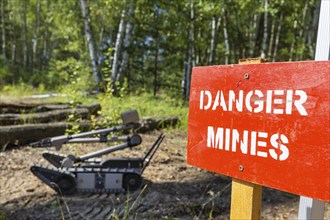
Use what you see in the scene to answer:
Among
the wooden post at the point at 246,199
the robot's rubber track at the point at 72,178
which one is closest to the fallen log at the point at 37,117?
the robot's rubber track at the point at 72,178

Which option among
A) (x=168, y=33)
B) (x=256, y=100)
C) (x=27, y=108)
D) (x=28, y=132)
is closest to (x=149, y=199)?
(x=256, y=100)

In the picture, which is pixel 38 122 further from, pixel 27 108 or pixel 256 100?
pixel 256 100

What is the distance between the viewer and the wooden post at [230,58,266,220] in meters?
1.51

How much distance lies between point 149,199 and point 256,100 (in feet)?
8.56

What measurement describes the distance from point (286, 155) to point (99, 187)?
3.02 meters

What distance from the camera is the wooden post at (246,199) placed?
1.51 metres

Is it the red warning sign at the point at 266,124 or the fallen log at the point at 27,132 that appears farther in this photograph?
the fallen log at the point at 27,132

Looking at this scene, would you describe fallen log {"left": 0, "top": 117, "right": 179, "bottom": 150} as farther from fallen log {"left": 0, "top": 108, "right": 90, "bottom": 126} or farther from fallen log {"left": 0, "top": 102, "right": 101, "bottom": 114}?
fallen log {"left": 0, "top": 102, "right": 101, "bottom": 114}

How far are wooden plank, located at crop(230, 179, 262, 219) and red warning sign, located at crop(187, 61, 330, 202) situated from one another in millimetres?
70

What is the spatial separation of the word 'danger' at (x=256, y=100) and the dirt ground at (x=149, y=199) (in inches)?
57.5

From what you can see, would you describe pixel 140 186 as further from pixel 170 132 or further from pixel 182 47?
pixel 182 47

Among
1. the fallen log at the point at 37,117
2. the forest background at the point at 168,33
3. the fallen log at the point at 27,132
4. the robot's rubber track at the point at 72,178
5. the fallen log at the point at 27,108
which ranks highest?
the forest background at the point at 168,33

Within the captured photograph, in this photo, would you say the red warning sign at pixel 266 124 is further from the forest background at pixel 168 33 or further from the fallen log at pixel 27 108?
the forest background at pixel 168 33

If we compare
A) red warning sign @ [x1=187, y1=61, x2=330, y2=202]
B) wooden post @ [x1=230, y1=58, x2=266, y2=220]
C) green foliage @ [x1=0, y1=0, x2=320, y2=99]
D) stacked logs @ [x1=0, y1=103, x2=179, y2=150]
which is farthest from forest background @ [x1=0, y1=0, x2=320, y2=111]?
wooden post @ [x1=230, y1=58, x2=266, y2=220]
